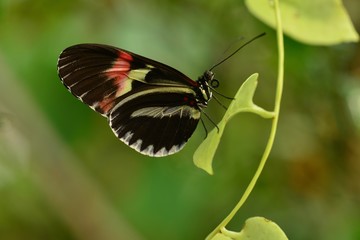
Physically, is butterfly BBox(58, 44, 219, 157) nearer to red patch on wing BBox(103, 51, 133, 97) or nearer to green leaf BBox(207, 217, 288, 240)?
red patch on wing BBox(103, 51, 133, 97)

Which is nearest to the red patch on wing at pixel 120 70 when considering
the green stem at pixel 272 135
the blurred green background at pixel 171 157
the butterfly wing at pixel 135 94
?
the butterfly wing at pixel 135 94

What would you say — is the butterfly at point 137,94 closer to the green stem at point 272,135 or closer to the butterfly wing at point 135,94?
the butterfly wing at point 135,94

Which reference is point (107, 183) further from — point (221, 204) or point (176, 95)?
point (176, 95)

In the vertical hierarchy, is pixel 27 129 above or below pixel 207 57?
above

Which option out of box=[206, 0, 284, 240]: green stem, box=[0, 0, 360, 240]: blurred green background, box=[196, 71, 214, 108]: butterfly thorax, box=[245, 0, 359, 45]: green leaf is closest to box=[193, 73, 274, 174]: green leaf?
box=[206, 0, 284, 240]: green stem

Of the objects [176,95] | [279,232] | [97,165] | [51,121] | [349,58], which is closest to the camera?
[279,232]

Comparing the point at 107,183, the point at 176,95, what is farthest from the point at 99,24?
the point at 176,95
